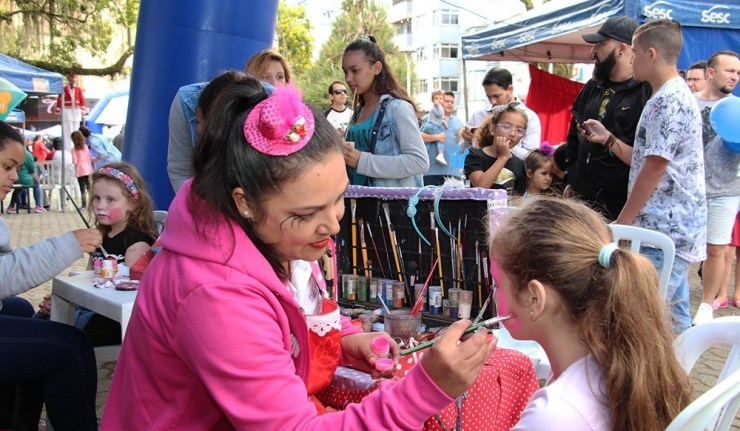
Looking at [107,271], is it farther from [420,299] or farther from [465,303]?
[465,303]

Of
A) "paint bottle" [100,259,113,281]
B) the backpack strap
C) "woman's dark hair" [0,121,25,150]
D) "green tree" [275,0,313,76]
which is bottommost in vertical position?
"paint bottle" [100,259,113,281]

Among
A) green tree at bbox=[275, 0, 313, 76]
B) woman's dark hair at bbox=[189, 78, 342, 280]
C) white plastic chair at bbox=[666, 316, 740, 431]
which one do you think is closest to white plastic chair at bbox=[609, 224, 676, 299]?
white plastic chair at bbox=[666, 316, 740, 431]

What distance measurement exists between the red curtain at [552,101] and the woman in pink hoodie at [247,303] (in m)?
10.9

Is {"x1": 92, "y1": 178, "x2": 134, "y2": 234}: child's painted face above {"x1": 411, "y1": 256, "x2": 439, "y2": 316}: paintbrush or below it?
above

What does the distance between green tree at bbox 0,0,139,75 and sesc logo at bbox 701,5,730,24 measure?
13330mm

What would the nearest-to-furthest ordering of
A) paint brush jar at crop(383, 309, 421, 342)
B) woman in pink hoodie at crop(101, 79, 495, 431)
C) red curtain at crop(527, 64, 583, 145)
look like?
woman in pink hoodie at crop(101, 79, 495, 431) < paint brush jar at crop(383, 309, 421, 342) < red curtain at crop(527, 64, 583, 145)

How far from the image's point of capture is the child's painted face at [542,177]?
409 cm

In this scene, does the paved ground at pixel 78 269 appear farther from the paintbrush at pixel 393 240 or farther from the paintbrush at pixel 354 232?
the paintbrush at pixel 393 240

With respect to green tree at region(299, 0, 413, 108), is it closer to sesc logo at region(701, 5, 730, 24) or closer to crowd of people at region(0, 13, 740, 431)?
sesc logo at region(701, 5, 730, 24)

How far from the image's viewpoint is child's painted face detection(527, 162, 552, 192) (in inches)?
161

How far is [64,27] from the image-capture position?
16172 mm

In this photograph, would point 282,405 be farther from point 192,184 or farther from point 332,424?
point 192,184

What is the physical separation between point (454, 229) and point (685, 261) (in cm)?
147

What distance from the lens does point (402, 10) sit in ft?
171
